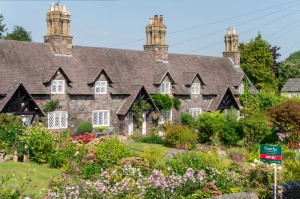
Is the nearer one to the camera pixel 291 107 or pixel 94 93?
pixel 291 107

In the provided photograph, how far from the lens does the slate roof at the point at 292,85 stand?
87.7 m

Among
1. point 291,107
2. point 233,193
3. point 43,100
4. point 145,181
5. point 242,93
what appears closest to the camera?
point 145,181

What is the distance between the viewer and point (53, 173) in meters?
19.1

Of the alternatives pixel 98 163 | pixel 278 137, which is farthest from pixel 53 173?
pixel 278 137

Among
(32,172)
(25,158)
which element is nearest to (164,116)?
(25,158)

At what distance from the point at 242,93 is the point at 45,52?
72.0 ft

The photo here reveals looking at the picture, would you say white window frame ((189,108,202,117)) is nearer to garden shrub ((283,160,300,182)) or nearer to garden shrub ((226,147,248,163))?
garden shrub ((226,147,248,163))

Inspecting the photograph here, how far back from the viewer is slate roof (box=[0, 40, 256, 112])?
33.9 meters

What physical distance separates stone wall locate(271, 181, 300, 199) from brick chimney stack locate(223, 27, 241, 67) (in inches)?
1418

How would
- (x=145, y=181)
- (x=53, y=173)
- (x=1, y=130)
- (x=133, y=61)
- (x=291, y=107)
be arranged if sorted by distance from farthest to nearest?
(x=133, y=61) → (x=291, y=107) → (x=1, y=130) → (x=53, y=173) → (x=145, y=181)

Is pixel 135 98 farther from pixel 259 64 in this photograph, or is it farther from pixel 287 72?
pixel 287 72

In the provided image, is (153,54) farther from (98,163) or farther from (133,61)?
(98,163)

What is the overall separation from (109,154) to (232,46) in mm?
34822

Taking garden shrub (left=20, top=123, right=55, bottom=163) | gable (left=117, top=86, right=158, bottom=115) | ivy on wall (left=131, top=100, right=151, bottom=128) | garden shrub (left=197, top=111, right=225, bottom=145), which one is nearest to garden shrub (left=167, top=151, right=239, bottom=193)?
garden shrub (left=20, top=123, right=55, bottom=163)
